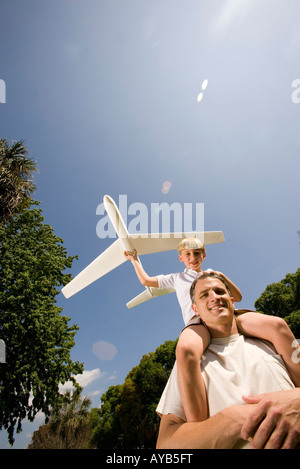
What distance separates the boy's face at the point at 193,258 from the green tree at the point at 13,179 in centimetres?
1053

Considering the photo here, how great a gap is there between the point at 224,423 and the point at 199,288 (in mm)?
1088

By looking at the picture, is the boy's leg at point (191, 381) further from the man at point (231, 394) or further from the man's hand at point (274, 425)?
the man's hand at point (274, 425)

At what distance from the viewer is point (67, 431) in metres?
26.3

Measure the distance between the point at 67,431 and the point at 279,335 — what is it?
111 ft

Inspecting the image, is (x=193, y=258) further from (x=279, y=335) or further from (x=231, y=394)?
(x=231, y=394)

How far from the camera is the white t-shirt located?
61.7 inches

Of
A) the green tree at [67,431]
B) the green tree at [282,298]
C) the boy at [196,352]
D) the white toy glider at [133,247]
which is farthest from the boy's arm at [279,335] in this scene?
the green tree at [67,431]

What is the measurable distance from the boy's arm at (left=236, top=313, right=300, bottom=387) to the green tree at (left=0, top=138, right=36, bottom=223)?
39.8 feet

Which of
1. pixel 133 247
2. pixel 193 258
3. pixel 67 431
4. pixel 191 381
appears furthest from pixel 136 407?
pixel 191 381

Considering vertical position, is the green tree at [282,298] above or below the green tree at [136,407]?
above

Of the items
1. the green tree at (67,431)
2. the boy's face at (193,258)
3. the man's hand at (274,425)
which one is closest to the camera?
the man's hand at (274,425)

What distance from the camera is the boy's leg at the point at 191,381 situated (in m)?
1.52

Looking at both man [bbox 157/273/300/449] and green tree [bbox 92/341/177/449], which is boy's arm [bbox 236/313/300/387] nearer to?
man [bbox 157/273/300/449]
